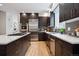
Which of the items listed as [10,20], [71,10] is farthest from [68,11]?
[10,20]

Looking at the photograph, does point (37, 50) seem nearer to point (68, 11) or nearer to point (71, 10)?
point (68, 11)

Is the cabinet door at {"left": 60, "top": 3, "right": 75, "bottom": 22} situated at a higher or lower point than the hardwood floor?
higher

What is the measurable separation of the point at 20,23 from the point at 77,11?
255 centimetres

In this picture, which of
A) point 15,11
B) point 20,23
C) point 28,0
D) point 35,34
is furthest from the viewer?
point 20,23

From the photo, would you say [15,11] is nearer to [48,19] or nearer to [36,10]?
[36,10]

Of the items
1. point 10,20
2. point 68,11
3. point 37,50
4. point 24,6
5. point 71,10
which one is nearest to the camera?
point 71,10

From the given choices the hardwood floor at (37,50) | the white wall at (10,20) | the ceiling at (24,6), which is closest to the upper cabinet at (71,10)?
the ceiling at (24,6)

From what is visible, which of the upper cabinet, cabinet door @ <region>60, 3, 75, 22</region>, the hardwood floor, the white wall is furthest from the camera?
the hardwood floor

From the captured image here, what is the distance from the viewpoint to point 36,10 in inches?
127

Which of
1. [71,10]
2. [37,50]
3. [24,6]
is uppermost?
[24,6]

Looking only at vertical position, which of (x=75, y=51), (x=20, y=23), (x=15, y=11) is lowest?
(x=75, y=51)

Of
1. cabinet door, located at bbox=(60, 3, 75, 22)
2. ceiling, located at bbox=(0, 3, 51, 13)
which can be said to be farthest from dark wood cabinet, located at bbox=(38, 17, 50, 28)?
cabinet door, located at bbox=(60, 3, 75, 22)

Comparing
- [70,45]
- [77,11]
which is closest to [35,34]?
[77,11]

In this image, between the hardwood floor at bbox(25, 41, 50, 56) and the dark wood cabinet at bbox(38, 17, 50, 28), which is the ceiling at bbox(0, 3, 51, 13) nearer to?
the dark wood cabinet at bbox(38, 17, 50, 28)
